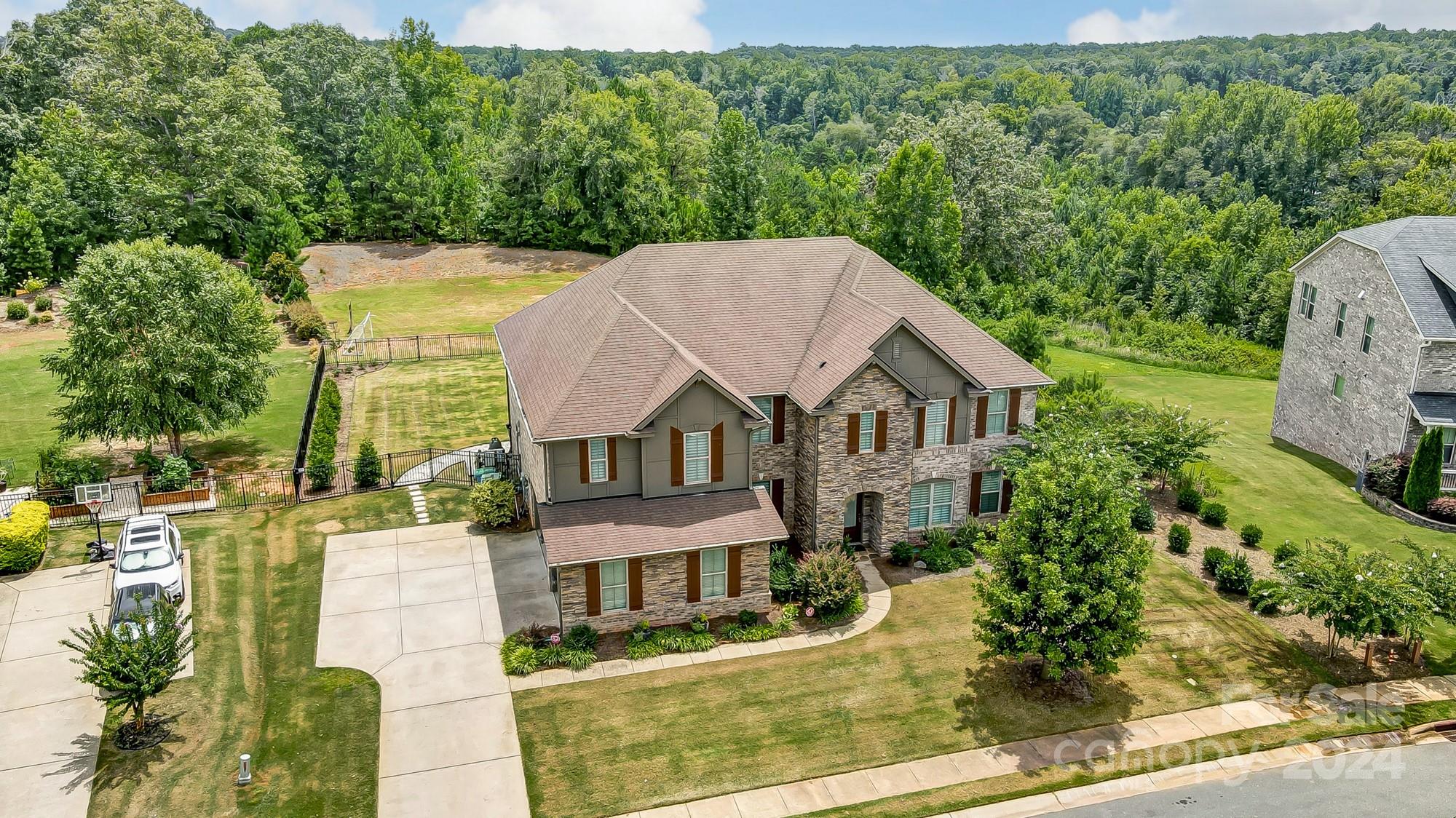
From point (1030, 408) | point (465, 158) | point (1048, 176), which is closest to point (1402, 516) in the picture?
point (1030, 408)

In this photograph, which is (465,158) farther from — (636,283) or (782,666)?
(782,666)

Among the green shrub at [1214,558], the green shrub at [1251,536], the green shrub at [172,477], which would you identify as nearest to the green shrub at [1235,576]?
the green shrub at [1214,558]

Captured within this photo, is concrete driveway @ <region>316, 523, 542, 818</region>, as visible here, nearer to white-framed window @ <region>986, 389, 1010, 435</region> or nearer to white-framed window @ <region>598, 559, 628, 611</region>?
white-framed window @ <region>598, 559, 628, 611</region>

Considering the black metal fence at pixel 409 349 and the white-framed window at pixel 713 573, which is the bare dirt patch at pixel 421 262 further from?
the white-framed window at pixel 713 573

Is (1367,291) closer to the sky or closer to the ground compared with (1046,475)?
closer to the sky

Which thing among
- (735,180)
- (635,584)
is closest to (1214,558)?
(635,584)

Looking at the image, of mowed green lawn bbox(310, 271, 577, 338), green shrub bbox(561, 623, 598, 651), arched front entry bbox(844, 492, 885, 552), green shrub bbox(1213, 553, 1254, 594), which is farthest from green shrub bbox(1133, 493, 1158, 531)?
mowed green lawn bbox(310, 271, 577, 338)
